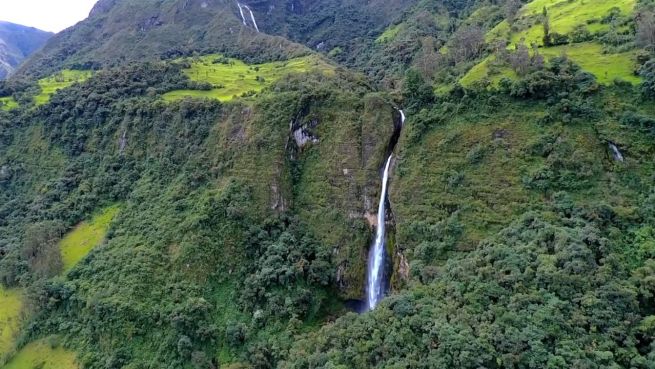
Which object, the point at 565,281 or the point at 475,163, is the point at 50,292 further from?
the point at 565,281

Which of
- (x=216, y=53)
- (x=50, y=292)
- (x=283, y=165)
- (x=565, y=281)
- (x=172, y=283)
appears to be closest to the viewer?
(x=565, y=281)

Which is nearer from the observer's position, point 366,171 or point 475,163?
point 475,163

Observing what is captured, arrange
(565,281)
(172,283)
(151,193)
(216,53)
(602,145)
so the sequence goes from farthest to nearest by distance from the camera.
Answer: (216,53), (151,193), (172,283), (602,145), (565,281)

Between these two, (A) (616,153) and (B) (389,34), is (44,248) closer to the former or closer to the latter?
(A) (616,153)

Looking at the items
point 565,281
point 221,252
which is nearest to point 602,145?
point 565,281

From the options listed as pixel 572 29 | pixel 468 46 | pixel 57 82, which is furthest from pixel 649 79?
pixel 57 82

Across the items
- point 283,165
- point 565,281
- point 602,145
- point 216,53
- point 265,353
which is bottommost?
point 265,353

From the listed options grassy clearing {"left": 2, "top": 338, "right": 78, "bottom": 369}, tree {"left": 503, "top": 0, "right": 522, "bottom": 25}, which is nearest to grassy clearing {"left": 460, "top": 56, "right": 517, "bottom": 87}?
tree {"left": 503, "top": 0, "right": 522, "bottom": 25}
